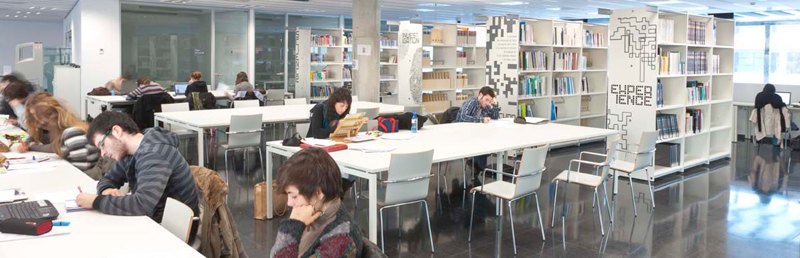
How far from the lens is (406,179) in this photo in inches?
179

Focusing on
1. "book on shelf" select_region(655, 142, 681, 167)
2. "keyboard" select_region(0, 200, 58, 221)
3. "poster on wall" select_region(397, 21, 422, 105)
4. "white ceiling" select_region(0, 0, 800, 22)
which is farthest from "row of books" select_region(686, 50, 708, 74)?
"keyboard" select_region(0, 200, 58, 221)

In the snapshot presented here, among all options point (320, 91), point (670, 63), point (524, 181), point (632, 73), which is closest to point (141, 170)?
point (524, 181)

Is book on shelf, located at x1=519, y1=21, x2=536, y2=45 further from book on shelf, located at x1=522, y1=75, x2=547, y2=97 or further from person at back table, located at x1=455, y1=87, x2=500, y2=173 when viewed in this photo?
person at back table, located at x1=455, y1=87, x2=500, y2=173

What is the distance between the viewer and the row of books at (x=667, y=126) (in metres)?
7.87

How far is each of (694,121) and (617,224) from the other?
11.4 feet

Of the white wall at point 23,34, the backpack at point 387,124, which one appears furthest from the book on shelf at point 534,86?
the white wall at point 23,34

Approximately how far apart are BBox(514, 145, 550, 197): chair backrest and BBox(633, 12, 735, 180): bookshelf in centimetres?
312

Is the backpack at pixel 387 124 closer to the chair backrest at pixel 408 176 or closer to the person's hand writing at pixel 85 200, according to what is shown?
the chair backrest at pixel 408 176

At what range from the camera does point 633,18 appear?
299 inches

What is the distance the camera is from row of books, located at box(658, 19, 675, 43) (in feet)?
25.3

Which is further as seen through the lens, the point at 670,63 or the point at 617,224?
the point at 670,63

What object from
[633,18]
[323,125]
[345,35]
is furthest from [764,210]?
[345,35]

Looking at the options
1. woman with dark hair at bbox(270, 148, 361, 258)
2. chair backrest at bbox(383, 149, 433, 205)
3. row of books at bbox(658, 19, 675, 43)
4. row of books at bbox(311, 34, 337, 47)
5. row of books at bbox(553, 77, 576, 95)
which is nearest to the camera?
woman with dark hair at bbox(270, 148, 361, 258)

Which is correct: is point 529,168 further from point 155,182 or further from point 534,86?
point 534,86
